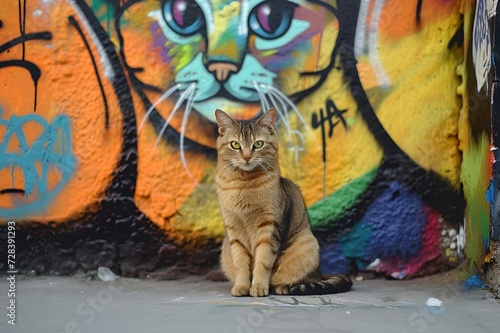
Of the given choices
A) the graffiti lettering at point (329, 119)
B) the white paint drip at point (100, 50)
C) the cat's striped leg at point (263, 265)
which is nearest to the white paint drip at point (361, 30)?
the graffiti lettering at point (329, 119)

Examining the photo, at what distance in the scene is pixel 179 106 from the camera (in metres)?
5.20

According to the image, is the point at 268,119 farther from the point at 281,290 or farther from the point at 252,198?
the point at 281,290

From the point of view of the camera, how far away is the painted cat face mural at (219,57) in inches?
203

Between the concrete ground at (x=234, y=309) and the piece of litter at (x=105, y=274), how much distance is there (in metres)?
0.13

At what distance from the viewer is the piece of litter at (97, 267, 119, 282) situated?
5102 mm

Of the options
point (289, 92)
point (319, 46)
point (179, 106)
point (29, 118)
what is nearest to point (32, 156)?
Result: point (29, 118)

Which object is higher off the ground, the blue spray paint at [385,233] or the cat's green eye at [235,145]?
the cat's green eye at [235,145]

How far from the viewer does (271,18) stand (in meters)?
5.18

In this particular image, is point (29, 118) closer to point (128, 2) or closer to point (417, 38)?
point (128, 2)

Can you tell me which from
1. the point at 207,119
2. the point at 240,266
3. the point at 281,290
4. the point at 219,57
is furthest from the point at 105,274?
the point at 219,57

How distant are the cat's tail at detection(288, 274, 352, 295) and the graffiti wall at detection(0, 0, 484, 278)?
63 centimetres

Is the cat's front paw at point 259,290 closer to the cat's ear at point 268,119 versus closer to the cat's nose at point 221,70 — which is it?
the cat's ear at point 268,119

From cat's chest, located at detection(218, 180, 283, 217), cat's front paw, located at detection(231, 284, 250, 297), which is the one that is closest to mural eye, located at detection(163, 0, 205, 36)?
cat's chest, located at detection(218, 180, 283, 217)

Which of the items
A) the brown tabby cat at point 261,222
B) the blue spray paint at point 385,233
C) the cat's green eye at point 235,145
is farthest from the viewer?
the blue spray paint at point 385,233
